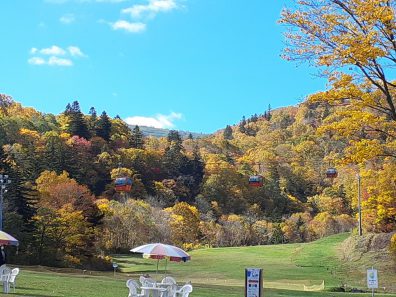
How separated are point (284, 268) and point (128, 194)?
4198cm

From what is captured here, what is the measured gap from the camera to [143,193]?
92.4m

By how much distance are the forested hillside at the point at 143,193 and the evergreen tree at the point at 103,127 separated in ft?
0.75

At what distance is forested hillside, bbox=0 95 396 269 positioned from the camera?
49219mm

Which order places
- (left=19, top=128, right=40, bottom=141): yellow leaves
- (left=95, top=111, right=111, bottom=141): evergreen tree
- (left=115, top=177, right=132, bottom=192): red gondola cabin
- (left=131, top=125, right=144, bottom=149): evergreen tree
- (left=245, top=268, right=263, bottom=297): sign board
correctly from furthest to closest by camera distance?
(left=131, top=125, right=144, bottom=149): evergreen tree → (left=95, top=111, right=111, bottom=141): evergreen tree → (left=19, top=128, right=40, bottom=141): yellow leaves → (left=115, top=177, right=132, bottom=192): red gondola cabin → (left=245, top=268, right=263, bottom=297): sign board

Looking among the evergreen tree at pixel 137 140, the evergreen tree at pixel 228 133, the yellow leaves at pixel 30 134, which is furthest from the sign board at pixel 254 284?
the evergreen tree at pixel 228 133

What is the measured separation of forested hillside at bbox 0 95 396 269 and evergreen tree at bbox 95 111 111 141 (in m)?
0.23

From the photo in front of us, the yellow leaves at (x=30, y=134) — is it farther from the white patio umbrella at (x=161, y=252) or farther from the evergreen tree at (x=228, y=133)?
the evergreen tree at (x=228, y=133)

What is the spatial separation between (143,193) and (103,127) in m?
20.7

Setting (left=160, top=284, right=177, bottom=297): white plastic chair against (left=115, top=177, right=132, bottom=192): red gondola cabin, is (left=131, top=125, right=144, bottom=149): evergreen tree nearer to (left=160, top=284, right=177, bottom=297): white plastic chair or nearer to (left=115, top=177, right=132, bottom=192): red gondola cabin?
(left=115, top=177, right=132, bottom=192): red gondola cabin

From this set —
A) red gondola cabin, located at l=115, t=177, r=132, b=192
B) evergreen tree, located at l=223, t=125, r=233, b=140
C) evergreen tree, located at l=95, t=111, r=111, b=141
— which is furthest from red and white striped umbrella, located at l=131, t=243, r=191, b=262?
evergreen tree, located at l=223, t=125, r=233, b=140

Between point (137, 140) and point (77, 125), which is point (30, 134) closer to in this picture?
point (77, 125)

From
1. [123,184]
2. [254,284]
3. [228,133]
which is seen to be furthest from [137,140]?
[254,284]

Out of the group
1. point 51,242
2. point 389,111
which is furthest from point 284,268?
point 389,111

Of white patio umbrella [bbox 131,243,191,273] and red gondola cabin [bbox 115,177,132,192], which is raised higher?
red gondola cabin [bbox 115,177,132,192]
